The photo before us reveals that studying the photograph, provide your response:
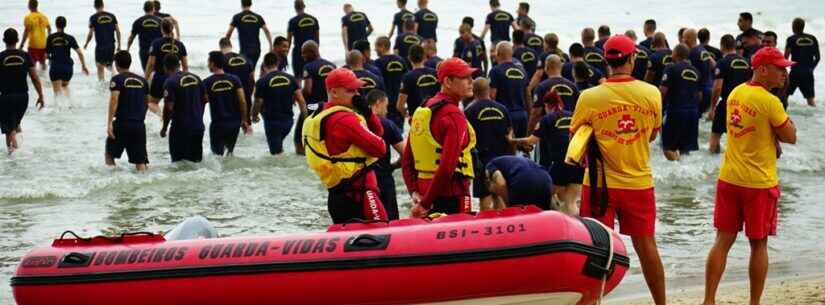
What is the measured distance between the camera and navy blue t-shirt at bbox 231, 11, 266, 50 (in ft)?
64.2

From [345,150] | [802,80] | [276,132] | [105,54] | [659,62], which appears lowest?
[802,80]

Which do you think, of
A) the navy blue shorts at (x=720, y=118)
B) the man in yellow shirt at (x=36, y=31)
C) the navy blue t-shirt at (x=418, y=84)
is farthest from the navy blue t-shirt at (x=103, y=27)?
the navy blue shorts at (x=720, y=118)

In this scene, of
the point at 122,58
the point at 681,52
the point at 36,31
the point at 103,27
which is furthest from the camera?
the point at 36,31

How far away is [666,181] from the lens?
1420 cm

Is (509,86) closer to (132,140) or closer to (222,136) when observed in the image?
(222,136)

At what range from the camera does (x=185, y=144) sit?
1458 centimetres

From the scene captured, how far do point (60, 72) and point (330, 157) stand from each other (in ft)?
37.5

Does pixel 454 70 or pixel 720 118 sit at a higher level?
pixel 454 70

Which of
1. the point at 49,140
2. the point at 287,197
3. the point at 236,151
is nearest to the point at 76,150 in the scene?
the point at 49,140

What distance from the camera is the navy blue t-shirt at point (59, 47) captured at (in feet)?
61.7

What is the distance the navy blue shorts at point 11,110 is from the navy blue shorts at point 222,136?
8.59 ft

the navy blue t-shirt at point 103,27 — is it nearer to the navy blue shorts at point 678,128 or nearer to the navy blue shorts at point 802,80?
the navy blue shorts at point 678,128

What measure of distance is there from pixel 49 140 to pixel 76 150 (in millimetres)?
782

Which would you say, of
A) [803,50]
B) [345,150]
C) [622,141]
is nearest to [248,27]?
[803,50]
